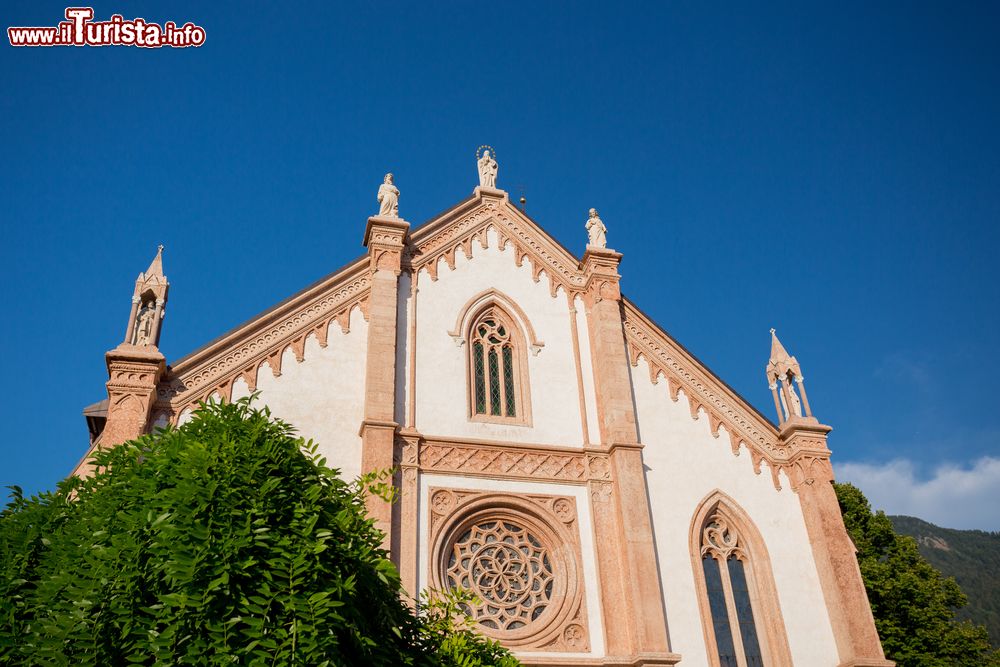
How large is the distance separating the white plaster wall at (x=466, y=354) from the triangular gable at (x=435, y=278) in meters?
0.33

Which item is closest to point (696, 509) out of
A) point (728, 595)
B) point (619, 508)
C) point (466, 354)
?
point (728, 595)

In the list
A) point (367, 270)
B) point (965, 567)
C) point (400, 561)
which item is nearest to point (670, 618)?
point (400, 561)

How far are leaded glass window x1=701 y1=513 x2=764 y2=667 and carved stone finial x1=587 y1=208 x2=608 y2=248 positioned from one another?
7755mm

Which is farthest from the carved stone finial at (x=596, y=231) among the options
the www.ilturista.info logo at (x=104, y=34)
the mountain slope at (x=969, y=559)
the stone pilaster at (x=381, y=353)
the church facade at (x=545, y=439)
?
the mountain slope at (x=969, y=559)

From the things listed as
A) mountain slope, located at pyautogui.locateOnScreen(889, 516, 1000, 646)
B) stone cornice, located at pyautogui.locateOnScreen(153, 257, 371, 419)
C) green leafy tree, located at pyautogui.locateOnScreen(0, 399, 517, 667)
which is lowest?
green leafy tree, located at pyautogui.locateOnScreen(0, 399, 517, 667)

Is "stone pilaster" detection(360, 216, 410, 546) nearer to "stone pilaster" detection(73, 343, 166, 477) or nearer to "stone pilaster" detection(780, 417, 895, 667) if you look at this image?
"stone pilaster" detection(73, 343, 166, 477)

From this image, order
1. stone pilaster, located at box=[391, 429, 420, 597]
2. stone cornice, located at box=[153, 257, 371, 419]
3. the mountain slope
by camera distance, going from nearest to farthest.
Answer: stone pilaster, located at box=[391, 429, 420, 597] < stone cornice, located at box=[153, 257, 371, 419] < the mountain slope

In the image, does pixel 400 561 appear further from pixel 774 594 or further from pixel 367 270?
pixel 774 594

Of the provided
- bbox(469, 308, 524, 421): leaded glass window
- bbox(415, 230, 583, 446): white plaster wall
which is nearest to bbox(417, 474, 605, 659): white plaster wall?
bbox(415, 230, 583, 446): white plaster wall

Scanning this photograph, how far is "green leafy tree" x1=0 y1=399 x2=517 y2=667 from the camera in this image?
25.0 feet

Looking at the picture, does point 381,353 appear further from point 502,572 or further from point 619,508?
point 619,508

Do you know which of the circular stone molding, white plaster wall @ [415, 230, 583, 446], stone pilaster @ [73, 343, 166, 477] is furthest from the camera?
white plaster wall @ [415, 230, 583, 446]

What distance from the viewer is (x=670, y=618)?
55.6ft

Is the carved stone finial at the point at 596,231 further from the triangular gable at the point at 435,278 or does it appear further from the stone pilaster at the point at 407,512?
the stone pilaster at the point at 407,512
